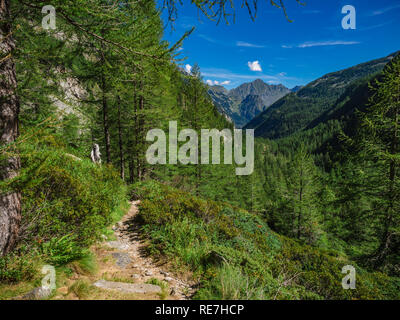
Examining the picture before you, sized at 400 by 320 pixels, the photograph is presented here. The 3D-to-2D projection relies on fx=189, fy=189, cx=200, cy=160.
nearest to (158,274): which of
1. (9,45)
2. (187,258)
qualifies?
(187,258)

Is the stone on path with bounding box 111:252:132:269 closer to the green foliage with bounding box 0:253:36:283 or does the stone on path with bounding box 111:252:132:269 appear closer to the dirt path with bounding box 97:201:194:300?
the dirt path with bounding box 97:201:194:300

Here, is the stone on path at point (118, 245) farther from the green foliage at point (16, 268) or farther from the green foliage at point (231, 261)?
the green foliage at point (16, 268)

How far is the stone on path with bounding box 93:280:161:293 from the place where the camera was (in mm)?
3150

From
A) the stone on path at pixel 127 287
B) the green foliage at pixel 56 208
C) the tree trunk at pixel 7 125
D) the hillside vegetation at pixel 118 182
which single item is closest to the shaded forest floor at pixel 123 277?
the stone on path at pixel 127 287

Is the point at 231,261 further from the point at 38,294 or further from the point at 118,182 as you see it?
the point at 118,182

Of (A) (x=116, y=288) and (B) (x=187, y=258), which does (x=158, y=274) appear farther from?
(A) (x=116, y=288)

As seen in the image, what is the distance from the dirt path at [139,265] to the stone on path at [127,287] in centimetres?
30

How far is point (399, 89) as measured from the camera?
400 inches

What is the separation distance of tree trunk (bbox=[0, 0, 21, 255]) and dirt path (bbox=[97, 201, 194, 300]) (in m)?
2.16

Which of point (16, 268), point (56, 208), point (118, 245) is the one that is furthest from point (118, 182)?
point (16, 268)

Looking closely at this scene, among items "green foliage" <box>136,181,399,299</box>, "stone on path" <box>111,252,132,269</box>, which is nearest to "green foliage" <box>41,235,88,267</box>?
"stone on path" <box>111,252,132,269</box>

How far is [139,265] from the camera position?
450 centimetres
